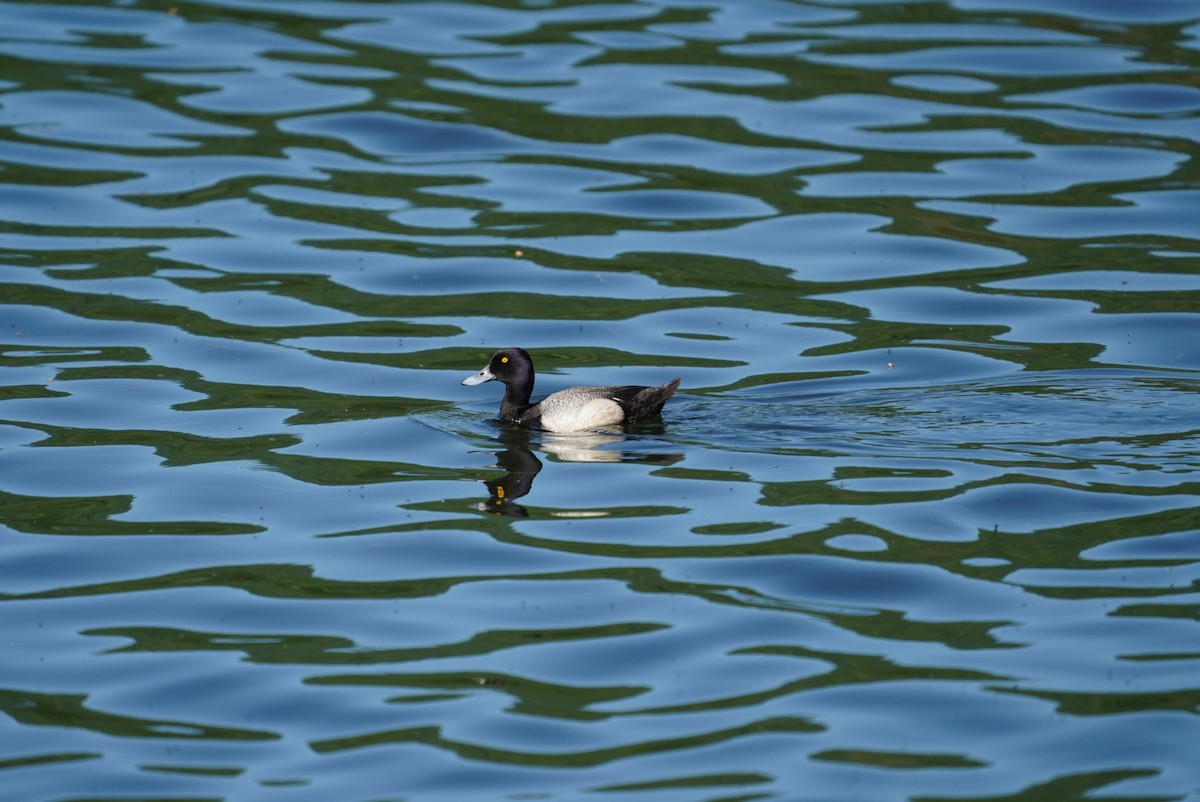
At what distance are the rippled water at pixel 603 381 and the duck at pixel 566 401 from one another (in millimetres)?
236

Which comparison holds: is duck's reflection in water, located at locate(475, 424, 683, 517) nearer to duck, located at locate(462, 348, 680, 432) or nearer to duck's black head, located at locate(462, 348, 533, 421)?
duck, located at locate(462, 348, 680, 432)

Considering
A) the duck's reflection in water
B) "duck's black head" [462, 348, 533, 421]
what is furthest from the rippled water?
"duck's black head" [462, 348, 533, 421]

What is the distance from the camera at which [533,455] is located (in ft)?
46.8

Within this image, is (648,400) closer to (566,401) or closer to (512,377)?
(566,401)

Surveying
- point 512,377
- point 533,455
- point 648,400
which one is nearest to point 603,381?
point 512,377

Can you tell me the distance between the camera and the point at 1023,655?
32.0 feet

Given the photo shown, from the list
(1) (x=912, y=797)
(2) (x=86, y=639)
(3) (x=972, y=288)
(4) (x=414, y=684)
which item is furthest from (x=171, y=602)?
(3) (x=972, y=288)

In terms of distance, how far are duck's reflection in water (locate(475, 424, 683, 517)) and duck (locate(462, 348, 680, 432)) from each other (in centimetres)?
11

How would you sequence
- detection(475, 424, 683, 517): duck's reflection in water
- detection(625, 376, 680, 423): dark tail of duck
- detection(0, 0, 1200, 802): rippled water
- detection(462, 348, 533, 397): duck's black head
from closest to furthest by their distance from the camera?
detection(0, 0, 1200, 802): rippled water, detection(475, 424, 683, 517): duck's reflection in water, detection(625, 376, 680, 423): dark tail of duck, detection(462, 348, 533, 397): duck's black head

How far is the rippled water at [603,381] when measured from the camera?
926cm

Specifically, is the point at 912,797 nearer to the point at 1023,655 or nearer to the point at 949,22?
the point at 1023,655

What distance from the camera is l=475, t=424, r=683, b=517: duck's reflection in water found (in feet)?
42.7

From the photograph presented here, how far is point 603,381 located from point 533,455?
1.89 m

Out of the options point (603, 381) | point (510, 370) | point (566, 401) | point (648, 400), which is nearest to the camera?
point (648, 400)
